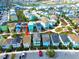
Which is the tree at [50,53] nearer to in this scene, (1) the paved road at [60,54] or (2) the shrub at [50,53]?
(2) the shrub at [50,53]

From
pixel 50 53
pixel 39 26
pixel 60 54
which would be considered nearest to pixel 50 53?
pixel 50 53

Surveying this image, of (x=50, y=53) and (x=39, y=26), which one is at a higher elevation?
(x=39, y=26)

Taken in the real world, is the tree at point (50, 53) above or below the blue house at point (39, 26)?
below

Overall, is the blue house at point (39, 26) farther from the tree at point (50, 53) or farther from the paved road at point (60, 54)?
the tree at point (50, 53)

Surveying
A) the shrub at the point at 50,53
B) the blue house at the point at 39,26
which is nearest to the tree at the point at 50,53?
the shrub at the point at 50,53

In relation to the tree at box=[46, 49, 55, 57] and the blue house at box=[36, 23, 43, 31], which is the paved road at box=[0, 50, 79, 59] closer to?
the tree at box=[46, 49, 55, 57]

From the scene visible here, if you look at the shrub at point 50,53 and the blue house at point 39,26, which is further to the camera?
the blue house at point 39,26

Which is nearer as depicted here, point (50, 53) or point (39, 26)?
point (50, 53)

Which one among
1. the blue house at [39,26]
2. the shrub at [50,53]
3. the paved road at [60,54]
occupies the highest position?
the blue house at [39,26]

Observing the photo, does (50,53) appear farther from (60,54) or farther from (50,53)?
(60,54)

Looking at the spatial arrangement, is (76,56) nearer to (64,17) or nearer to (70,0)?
(64,17)

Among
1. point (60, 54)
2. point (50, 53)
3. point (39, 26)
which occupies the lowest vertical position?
point (60, 54)

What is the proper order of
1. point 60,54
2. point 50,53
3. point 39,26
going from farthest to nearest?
1. point 39,26
2. point 60,54
3. point 50,53
